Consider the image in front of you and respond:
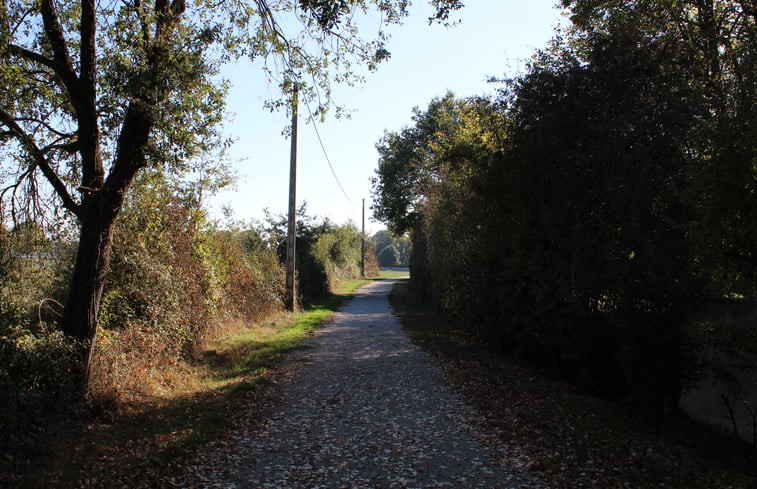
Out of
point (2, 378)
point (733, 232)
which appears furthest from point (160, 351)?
point (733, 232)

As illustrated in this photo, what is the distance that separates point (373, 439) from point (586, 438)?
8.63 ft

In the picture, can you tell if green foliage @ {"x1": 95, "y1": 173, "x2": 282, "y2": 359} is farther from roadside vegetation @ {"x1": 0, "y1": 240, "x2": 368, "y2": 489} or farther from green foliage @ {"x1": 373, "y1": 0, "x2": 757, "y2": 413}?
green foliage @ {"x1": 373, "y1": 0, "x2": 757, "y2": 413}

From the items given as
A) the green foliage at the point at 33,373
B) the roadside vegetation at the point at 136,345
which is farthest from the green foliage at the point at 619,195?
the green foliage at the point at 33,373

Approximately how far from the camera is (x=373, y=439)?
6684 millimetres

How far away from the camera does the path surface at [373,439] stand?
17.9ft

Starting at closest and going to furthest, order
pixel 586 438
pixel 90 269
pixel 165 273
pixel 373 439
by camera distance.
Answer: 1. pixel 586 438
2. pixel 373 439
3. pixel 90 269
4. pixel 165 273

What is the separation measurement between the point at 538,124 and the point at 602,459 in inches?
224

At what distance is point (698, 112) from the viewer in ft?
26.7

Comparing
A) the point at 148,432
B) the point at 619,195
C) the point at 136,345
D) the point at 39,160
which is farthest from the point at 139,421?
the point at 619,195

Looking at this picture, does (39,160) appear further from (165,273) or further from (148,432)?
(148,432)

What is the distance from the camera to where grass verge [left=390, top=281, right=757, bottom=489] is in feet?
17.5

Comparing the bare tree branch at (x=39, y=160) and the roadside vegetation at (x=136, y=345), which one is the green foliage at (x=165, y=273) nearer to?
the roadside vegetation at (x=136, y=345)

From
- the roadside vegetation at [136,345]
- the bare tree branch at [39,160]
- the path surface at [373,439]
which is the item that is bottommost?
the path surface at [373,439]

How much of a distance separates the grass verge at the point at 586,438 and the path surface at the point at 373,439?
1.28 ft
